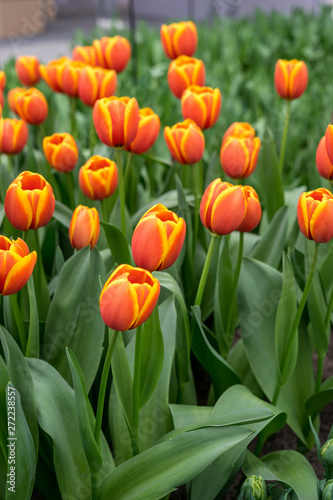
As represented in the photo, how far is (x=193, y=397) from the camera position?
1168 mm

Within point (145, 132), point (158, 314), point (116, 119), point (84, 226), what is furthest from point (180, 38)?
point (158, 314)

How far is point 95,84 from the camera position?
1.36 meters

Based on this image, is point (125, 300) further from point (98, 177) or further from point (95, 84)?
point (95, 84)

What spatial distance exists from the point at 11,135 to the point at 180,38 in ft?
1.87

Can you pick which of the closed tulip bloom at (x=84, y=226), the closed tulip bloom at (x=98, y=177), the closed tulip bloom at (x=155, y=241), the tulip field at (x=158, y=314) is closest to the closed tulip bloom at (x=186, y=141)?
the tulip field at (x=158, y=314)

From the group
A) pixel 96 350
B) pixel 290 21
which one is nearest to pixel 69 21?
pixel 290 21

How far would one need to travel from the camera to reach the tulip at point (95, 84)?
53.4 inches

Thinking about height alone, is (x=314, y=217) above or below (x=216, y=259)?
above

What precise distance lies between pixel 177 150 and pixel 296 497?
2.04 ft

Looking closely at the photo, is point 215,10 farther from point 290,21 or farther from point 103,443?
point 103,443

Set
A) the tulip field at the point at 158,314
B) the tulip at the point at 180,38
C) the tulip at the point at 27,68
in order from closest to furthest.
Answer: the tulip field at the point at 158,314, the tulip at the point at 180,38, the tulip at the point at 27,68

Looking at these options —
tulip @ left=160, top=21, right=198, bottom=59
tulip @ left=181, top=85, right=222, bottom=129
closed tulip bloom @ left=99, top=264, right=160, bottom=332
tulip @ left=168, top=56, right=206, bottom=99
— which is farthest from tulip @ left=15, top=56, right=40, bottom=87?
closed tulip bloom @ left=99, top=264, right=160, bottom=332

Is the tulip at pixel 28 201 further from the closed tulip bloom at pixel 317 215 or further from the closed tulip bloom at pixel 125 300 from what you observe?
the closed tulip bloom at pixel 317 215

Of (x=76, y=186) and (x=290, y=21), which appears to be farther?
(x=290, y=21)
